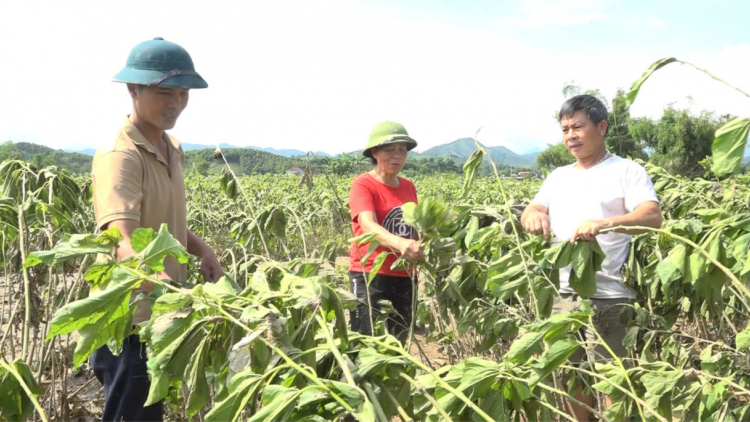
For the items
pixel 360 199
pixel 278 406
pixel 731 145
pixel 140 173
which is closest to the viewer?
pixel 278 406

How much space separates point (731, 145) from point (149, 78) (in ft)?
4.85

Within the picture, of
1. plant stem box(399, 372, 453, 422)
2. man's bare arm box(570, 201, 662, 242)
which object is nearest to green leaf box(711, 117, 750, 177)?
plant stem box(399, 372, 453, 422)

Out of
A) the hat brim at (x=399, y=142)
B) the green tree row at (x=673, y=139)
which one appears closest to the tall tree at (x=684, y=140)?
the green tree row at (x=673, y=139)

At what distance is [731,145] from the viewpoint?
1.01m

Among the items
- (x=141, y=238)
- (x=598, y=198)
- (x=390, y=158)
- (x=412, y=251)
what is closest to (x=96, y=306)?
(x=141, y=238)

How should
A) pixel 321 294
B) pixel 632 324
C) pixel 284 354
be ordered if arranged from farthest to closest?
pixel 632 324 < pixel 321 294 < pixel 284 354

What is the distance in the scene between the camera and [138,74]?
5.71ft

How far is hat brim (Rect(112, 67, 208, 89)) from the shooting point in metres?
1.73

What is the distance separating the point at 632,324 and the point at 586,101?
886 millimetres

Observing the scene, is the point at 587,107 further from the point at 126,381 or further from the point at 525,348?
the point at 126,381

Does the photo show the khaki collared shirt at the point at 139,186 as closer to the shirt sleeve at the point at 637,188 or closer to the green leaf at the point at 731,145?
the green leaf at the point at 731,145

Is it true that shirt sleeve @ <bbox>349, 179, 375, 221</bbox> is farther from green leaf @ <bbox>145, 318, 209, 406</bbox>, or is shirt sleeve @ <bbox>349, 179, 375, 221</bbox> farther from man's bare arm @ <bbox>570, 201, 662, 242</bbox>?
green leaf @ <bbox>145, 318, 209, 406</bbox>

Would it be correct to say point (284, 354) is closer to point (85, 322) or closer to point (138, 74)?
point (85, 322)

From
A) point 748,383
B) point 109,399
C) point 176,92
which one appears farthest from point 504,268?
point 109,399
